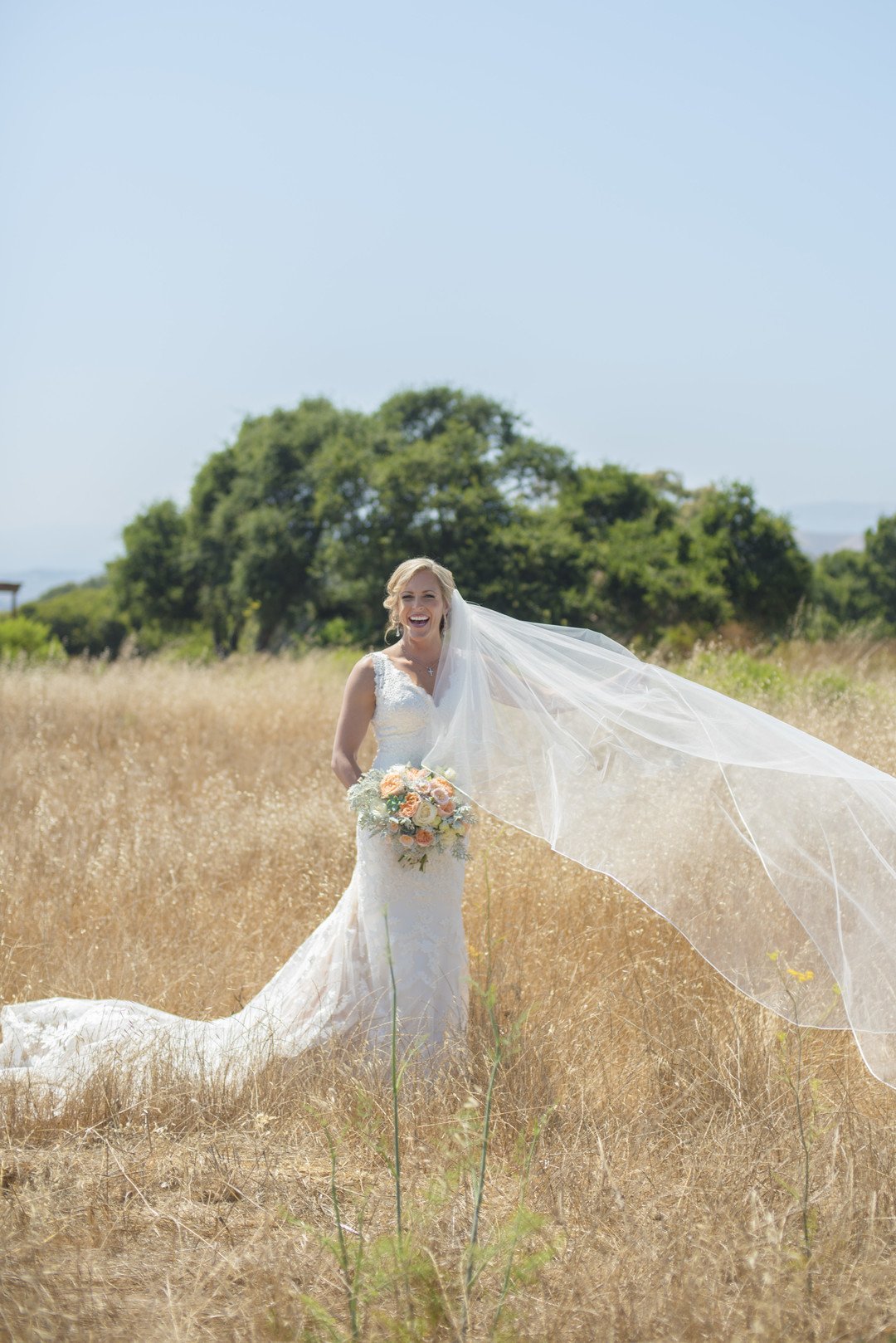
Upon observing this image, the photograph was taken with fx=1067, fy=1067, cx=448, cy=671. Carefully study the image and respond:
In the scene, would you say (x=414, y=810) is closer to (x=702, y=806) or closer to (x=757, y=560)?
(x=702, y=806)

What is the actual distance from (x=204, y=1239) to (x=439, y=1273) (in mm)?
730

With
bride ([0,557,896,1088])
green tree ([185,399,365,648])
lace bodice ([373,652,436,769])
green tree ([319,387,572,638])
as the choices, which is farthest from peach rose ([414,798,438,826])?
green tree ([185,399,365,648])

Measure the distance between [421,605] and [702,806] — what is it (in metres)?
1.39

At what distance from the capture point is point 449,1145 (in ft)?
11.5

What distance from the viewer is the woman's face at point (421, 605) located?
4.42m

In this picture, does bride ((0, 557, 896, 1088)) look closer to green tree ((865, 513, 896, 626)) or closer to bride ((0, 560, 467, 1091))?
bride ((0, 560, 467, 1091))

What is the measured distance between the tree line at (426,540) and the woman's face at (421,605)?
14.2 m

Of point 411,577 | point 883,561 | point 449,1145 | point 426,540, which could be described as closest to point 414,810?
point 411,577

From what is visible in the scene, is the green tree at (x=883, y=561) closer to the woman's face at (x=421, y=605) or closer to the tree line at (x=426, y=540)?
the tree line at (x=426, y=540)

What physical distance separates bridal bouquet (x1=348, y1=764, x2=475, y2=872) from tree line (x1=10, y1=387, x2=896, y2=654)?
14578 mm

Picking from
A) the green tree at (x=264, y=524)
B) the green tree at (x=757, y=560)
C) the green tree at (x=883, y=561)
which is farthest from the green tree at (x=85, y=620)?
the green tree at (x=883, y=561)

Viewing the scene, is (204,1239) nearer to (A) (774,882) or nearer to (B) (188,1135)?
(B) (188,1135)

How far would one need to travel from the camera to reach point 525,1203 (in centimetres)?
315

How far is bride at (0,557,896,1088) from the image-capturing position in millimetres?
3705
